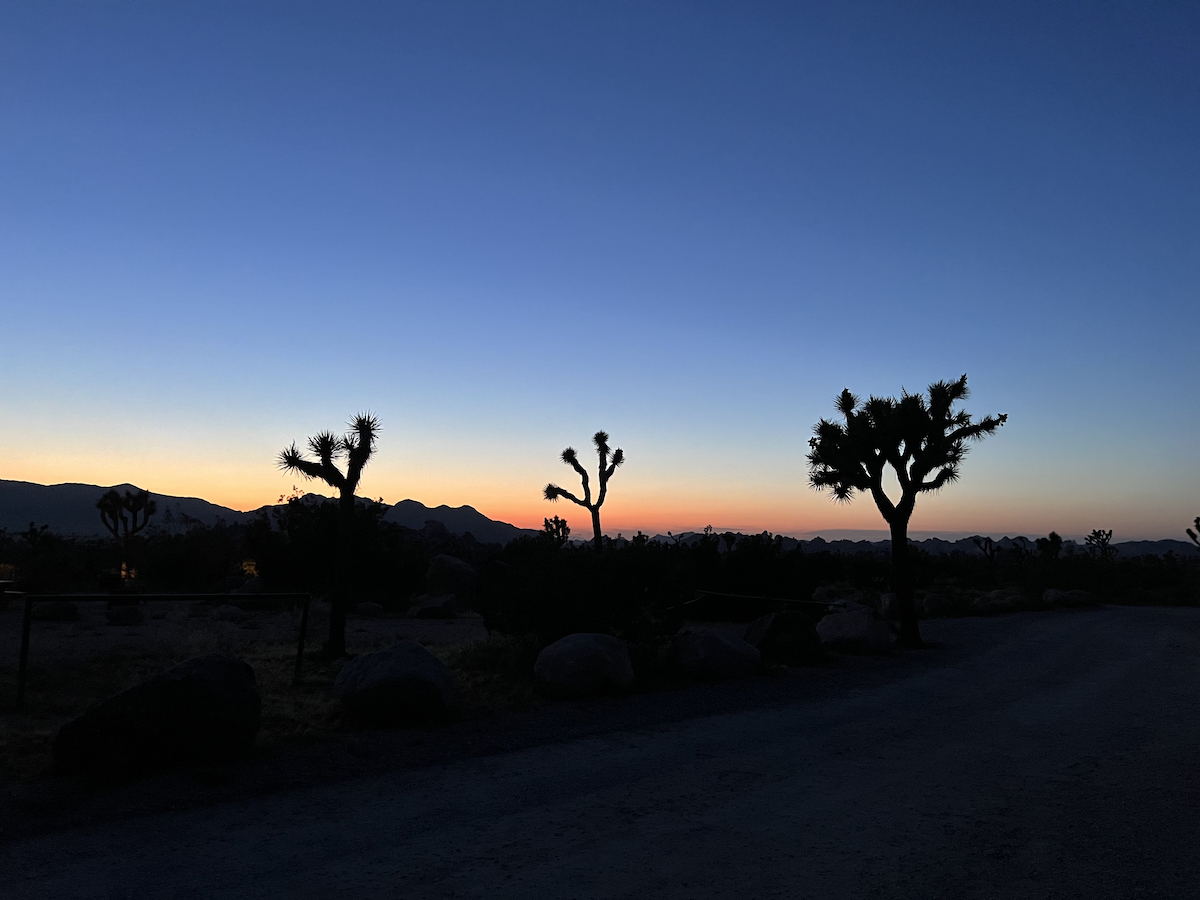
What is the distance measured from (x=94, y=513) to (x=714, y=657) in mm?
143491

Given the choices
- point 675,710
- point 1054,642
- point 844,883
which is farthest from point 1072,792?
point 1054,642

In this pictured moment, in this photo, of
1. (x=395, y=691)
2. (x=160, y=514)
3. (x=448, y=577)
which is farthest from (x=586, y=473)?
(x=160, y=514)

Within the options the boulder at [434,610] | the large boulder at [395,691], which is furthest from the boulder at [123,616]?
the large boulder at [395,691]

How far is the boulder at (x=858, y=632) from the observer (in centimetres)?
1625

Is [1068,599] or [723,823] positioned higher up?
[1068,599]

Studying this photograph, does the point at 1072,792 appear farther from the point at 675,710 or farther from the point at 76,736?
the point at 76,736

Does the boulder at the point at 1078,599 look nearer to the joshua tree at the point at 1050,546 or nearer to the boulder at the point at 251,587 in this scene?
the joshua tree at the point at 1050,546

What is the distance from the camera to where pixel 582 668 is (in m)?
10.7

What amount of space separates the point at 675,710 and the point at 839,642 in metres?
7.61

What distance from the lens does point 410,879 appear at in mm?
4527

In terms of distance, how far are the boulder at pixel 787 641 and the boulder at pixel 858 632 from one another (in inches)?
64.9

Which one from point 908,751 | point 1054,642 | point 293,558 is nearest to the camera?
Answer: point 908,751

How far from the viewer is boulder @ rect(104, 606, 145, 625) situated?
62.3ft

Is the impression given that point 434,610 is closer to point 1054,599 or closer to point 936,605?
point 936,605
